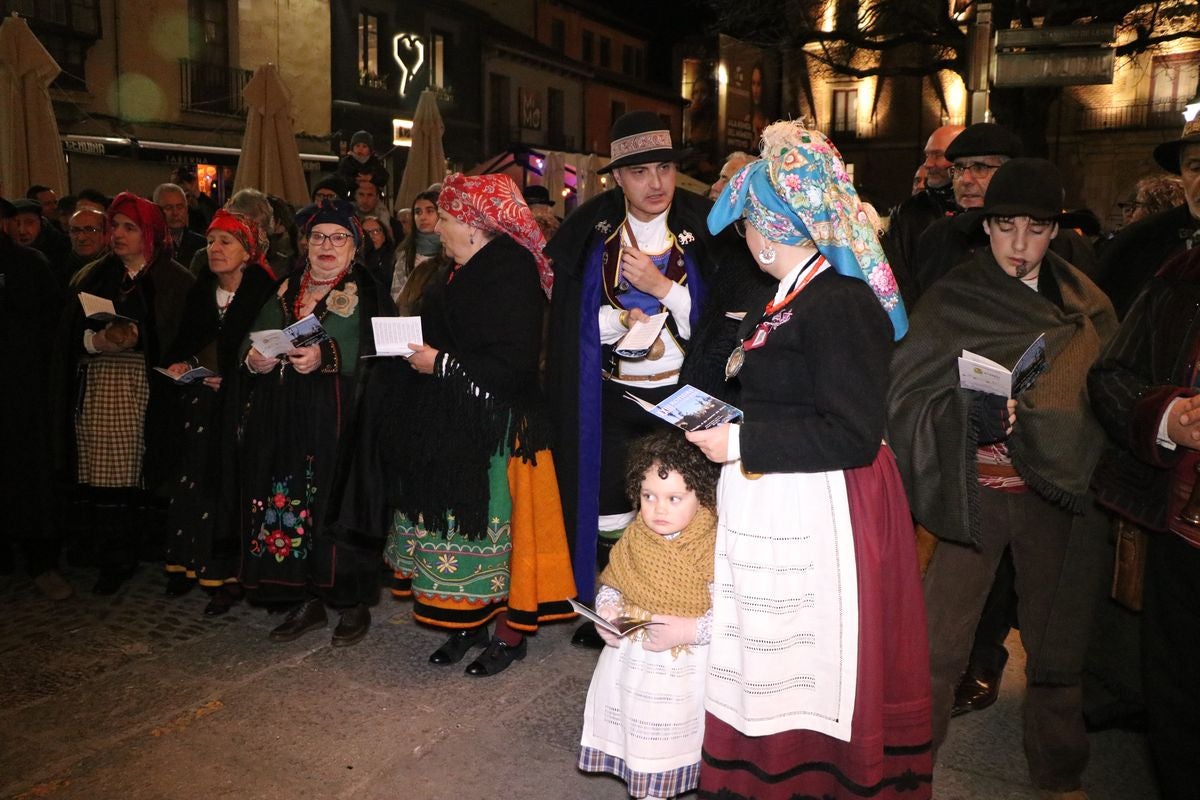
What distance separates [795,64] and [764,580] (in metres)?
19.9

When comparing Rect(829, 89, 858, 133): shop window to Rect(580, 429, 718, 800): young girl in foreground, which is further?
Rect(829, 89, 858, 133): shop window

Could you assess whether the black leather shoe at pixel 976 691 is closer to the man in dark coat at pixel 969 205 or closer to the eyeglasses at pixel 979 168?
the man in dark coat at pixel 969 205

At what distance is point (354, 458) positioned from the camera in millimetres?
4461

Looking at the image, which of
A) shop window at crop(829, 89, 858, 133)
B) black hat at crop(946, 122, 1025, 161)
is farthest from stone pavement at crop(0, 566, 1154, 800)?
shop window at crop(829, 89, 858, 133)

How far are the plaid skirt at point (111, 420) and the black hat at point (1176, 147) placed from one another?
495 cm

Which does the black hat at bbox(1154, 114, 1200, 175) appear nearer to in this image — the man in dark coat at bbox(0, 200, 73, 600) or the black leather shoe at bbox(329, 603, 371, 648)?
the black leather shoe at bbox(329, 603, 371, 648)

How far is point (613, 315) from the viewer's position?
4.21m

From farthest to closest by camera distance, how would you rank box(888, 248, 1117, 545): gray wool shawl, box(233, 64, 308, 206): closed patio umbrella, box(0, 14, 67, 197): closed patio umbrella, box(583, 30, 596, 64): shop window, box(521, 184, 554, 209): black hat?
box(583, 30, 596, 64): shop window
box(521, 184, 554, 209): black hat
box(233, 64, 308, 206): closed patio umbrella
box(0, 14, 67, 197): closed patio umbrella
box(888, 248, 1117, 545): gray wool shawl

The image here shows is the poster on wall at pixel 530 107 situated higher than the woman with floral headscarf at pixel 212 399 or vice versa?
the poster on wall at pixel 530 107

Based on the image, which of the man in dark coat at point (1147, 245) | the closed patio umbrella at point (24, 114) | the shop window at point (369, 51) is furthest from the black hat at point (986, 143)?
the shop window at point (369, 51)

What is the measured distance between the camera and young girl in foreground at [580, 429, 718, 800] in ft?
9.09

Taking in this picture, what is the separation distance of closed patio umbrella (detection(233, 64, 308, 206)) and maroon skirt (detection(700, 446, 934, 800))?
322 inches

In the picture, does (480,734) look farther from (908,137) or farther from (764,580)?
(908,137)

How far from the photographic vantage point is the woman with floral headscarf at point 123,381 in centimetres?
519
